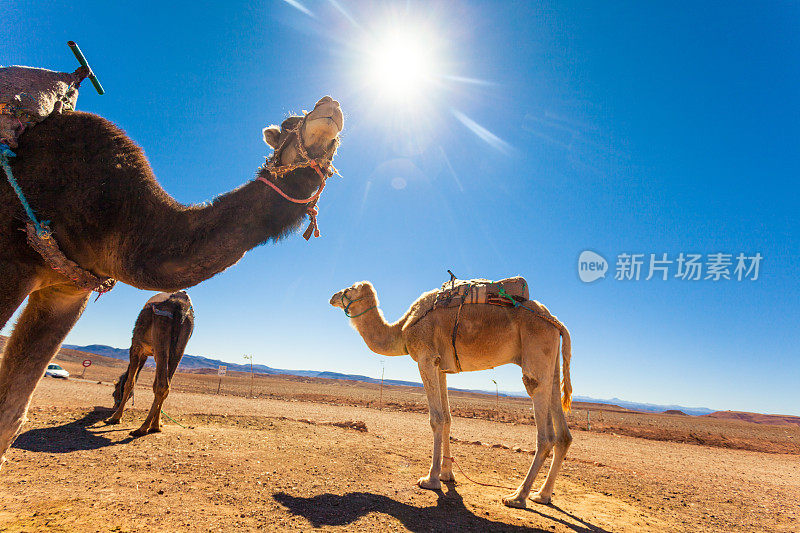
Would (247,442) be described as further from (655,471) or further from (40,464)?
(655,471)

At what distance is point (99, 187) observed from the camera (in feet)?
9.11

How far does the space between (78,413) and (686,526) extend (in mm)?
13958

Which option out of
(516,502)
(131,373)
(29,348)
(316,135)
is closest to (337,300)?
(516,502)

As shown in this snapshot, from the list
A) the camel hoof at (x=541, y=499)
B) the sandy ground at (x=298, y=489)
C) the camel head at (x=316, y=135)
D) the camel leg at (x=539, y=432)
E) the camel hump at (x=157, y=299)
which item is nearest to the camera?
the camel head at (x=316, y=135)

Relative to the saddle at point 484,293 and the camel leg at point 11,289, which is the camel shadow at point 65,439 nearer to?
the camel leg at point 11,289

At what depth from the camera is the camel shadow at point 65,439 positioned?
701 cm

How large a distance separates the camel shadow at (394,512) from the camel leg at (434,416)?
2.11 feet

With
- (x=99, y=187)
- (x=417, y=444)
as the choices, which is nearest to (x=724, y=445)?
(x=417, y=444)

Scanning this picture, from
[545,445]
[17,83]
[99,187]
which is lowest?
[545,445]

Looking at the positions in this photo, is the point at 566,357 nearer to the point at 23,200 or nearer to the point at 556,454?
the point at 556,454

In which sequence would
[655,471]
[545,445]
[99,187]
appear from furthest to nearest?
[655,471] < [545,445] < [99,187]

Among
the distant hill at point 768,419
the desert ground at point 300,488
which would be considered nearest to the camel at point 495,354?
the desert ground at point 300,488

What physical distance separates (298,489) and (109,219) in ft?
16.3

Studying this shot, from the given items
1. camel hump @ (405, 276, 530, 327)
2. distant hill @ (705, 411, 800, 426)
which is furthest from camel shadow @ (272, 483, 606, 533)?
distant hill @ (705, 411, 800, 426)
